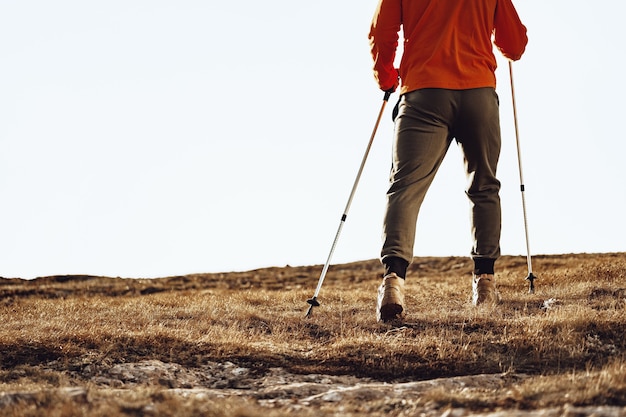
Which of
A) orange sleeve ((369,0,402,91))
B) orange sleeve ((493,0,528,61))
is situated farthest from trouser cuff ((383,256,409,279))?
orange sleeve ((493,0,528,61))

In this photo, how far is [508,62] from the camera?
30.9 feet

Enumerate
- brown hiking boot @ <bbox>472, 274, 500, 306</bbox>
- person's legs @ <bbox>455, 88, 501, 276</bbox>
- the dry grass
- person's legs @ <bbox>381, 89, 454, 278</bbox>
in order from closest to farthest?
the dry grass
person's legs @ <bbox>381, 89, 454, 278</bbox>
person's legs @ <bbox>455, 88, 501, 276</bbox>
brown hiking boot @ <bbox>472, 274, 500, 306</bbox>

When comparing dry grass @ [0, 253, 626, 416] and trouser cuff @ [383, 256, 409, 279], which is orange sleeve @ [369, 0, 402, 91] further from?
dry grass @ [0, 253, 626, 416]

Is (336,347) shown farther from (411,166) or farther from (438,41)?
(438,41)

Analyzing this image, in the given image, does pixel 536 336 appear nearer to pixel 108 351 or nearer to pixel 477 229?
pixel 477 229

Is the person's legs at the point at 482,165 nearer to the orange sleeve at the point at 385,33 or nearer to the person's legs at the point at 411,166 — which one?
the person's legs at the point at 411,166

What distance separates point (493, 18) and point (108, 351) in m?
4.99

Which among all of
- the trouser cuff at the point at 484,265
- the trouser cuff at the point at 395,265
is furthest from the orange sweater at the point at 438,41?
the trouser cuff at the point at 484,265

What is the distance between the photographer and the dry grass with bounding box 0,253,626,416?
178 inches

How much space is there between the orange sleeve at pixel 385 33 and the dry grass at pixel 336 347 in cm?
258

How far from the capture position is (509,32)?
27.4 feet

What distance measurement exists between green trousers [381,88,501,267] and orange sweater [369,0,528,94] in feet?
0.48

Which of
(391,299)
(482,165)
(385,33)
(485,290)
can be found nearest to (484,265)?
(485,290)

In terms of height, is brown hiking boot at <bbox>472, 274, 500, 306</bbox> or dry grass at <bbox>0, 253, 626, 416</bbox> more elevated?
brown hiking boot at <bbox>472, 274, 500, 306</bbox>
